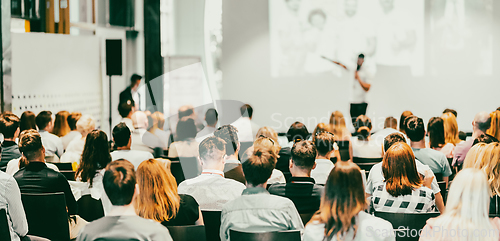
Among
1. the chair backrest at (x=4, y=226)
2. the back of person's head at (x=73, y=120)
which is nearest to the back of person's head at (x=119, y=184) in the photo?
the chair backrest at (x=4, y=226)

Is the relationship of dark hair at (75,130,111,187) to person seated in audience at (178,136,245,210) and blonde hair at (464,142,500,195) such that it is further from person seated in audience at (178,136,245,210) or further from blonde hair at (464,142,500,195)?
blonde hair at (464,142,500,195)

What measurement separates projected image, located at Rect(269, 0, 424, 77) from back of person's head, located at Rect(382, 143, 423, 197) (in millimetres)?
7594

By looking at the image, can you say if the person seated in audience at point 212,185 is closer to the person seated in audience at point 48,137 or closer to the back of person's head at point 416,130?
the back of person's head at point 416,130

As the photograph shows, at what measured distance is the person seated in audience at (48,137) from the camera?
498 centimetres

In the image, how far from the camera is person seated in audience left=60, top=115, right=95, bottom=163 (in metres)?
4.58

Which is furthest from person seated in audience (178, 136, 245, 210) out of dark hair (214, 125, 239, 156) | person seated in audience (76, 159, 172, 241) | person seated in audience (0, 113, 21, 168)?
person seated in audience (0, 113, 21, 168)

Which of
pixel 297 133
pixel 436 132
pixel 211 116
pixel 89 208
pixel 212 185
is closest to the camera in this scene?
pixel 212 185

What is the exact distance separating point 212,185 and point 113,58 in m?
6.66

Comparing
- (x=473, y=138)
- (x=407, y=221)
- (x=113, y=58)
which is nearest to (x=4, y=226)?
(x=407, y=221)

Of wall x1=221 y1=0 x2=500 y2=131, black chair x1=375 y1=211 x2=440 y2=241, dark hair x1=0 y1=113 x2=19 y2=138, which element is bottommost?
black chair x1=375 y1=211 x2=440 y2=241

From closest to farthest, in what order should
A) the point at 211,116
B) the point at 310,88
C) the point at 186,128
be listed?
1. the point at 186,128
2. the point at 211,116
3. the point at 310,88

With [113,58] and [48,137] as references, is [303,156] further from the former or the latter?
[113,58]

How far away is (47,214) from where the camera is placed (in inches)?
116

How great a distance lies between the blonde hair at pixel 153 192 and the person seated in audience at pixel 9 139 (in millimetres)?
2251
